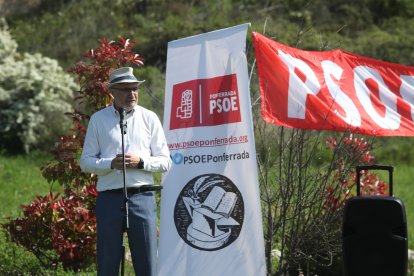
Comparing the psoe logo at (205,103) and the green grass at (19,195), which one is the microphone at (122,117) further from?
the green grass at (19,195)

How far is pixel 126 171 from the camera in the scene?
226 inches

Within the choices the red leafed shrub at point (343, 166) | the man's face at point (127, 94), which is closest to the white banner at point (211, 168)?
the man's face at point (127, 94)

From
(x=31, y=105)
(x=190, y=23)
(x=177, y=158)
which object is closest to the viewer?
(x=177, y=158)

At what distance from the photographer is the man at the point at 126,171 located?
5.76 meters

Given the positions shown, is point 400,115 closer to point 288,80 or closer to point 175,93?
point 288,80

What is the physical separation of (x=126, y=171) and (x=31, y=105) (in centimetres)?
1076

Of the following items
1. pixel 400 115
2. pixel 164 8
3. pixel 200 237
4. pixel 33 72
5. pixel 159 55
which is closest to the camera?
pixel 200 237

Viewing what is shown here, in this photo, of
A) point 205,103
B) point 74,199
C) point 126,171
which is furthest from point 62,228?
point 205,103

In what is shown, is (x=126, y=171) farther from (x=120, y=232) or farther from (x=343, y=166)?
(x=343, y=166)

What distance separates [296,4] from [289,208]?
19326 mm

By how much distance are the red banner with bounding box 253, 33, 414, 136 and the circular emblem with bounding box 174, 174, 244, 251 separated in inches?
24.6

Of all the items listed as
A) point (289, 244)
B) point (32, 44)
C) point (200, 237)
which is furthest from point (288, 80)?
point (32, 44)

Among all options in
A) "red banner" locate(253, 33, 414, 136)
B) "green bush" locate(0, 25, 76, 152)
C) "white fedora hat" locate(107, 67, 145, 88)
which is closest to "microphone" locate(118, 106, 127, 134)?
"white fedora hat" locate(107, 67, 145, 88)

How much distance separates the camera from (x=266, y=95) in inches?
238
